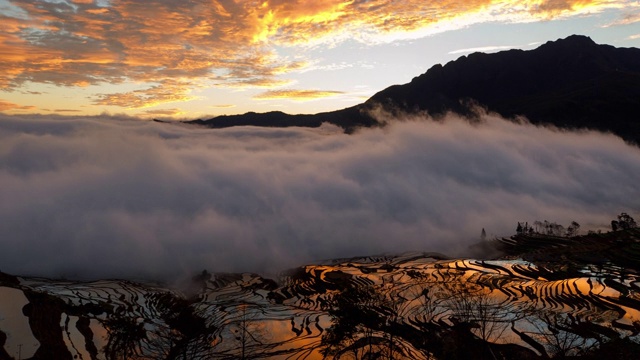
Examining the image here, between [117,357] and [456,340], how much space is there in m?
156

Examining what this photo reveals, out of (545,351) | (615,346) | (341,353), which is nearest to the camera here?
(615,346)

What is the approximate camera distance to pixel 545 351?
177375mm

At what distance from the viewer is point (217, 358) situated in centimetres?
19325

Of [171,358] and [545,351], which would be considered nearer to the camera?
[545,351]

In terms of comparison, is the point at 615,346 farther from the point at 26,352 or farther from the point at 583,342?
the point at 26,352

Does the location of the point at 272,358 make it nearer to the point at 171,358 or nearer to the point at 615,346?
the point at 171,358

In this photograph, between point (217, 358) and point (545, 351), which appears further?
point (217, 358)

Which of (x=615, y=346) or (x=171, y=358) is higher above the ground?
(x=615, y=346)

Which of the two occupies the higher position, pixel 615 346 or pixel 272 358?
pixel 615 346

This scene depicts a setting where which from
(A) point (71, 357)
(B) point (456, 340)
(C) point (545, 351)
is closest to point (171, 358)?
(A) point (71, 357)

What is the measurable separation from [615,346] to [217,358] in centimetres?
16539

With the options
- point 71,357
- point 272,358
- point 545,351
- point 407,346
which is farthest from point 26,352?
point 545,351

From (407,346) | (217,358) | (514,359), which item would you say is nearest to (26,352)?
(217,358)

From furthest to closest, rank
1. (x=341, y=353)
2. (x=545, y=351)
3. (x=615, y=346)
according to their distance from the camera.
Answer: (x=341, y=353) → (x=545, y=351) → (x=615, y=346)
